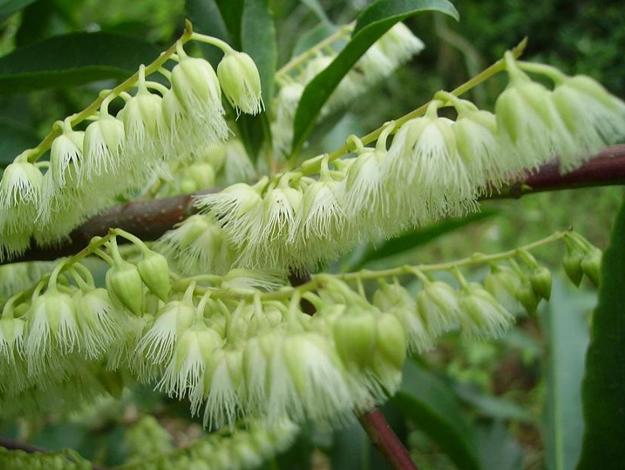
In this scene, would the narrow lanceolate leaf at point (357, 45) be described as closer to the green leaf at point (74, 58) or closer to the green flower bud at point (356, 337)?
the green leaf at point (74, 58)

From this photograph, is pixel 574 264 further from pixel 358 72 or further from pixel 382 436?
pixel 358 72

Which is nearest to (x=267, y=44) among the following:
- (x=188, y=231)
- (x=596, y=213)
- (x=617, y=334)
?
(x=188, y=231)

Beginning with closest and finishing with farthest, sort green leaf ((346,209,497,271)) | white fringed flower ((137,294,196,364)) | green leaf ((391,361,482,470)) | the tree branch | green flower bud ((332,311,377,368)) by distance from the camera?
green flower bud ((332,311,377,368)) → white fringed flower ((137,294,196,364)) → the tree branch → green leaf ((391,361,482,470)) → green leaf ((346,209,497,271))

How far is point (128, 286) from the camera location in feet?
2.83

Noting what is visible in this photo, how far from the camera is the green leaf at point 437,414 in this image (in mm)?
1616

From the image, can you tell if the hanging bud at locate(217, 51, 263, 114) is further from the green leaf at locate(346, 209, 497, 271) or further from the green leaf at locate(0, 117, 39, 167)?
the green leaf at locate(346, 209, 497, 271)

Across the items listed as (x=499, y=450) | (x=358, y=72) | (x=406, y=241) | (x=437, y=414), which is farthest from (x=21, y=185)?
(x=499, y=450)

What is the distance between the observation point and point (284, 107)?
143 centimetres

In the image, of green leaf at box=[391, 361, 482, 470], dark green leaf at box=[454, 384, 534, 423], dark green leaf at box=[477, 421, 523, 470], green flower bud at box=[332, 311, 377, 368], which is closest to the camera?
green flower bud at box=[332, 311, 377, 368]

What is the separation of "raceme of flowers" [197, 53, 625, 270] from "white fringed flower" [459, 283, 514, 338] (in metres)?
0.19

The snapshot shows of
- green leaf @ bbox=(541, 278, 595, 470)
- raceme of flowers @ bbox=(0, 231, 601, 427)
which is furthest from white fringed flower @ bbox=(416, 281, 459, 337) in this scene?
green leaf @ bbox=(541, 278, 595, 470)

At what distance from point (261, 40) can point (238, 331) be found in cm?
69

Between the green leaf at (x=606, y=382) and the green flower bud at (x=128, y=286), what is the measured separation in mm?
577

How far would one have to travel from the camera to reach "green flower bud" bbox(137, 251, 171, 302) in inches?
33.9
